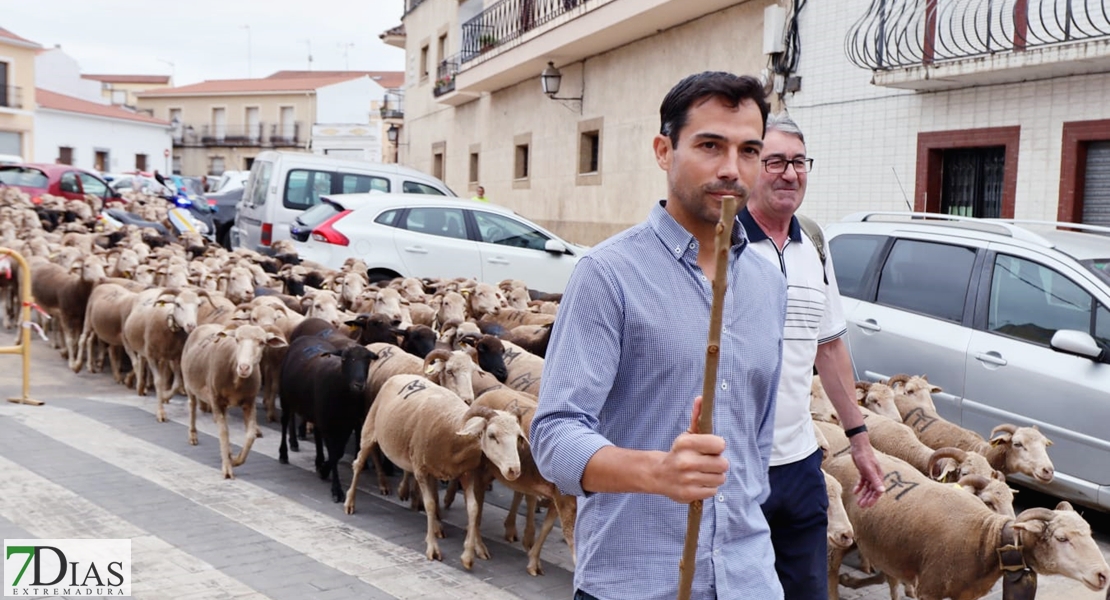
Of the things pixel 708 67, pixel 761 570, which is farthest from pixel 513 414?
pixel 708 67

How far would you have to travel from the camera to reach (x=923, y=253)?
25.8 feet

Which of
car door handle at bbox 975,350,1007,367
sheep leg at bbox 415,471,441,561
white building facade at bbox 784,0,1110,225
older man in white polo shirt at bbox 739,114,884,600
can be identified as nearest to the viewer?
older man in white polo shirt at bbox 739,114,884,600

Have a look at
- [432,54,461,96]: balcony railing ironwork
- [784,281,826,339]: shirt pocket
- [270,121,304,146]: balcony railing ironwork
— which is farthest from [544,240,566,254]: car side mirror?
[270,121,304,146]: balcony railing ironwork

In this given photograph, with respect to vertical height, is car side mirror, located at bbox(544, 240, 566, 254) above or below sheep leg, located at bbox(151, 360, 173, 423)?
above

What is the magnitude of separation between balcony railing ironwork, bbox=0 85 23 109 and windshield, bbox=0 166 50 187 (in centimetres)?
2932

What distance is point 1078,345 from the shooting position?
6414 mm

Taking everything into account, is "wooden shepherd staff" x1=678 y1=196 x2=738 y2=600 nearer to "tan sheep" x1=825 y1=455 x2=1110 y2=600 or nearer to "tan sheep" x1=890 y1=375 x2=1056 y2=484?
"tan sheep" x1=825 y1=455 x2=1110 y2=600

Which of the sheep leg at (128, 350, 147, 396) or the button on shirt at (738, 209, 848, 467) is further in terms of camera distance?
the sheep leg at (128, 350, 147, 396)

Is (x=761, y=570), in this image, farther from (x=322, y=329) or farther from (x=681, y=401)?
(x=322, y=329)

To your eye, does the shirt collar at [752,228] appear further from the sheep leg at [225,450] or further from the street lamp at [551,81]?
the street lamp at [551,81]

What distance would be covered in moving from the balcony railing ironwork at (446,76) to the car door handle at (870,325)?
2116 cm

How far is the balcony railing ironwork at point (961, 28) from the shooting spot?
35.1 ft

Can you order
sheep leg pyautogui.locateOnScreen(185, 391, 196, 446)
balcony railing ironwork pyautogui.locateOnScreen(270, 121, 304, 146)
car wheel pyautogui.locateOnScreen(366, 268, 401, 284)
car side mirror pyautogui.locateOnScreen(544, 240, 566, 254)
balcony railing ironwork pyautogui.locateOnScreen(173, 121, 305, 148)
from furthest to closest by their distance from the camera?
balcony railing ironwork pyautogui.locateOnScreen(173, 121, 305, 148) → balcony railing ironwork pyautogui.locateOnScreen(270, 121, 304, 146) → car wheel pyautogui.locateOnScreen(366, 268, 401, 284) → car side mirror pyautogui.locateOnScreen(544, 240, 566, 254) → sheep leg pyautogui.locateOnScreen(185, 391, 196, 446)

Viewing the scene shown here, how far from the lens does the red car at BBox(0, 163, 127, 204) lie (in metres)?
25.7
